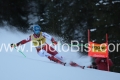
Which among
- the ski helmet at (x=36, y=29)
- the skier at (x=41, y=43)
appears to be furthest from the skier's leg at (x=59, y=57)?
the ski helmet at (x=36, y=29)

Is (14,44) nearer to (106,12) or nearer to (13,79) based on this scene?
(13,79)

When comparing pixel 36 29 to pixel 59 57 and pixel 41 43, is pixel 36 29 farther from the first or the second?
pixel 59 57

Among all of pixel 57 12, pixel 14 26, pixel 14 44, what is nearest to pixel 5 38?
pixel 14 44

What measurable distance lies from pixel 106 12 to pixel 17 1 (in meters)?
1.90

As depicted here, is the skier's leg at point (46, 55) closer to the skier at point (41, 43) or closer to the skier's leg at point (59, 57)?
the skier at point (41, 43)


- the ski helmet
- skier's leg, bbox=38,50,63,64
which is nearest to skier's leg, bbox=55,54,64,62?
skier's leg, bbox=38,50,63,64

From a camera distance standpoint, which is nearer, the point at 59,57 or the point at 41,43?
the point at 59,57

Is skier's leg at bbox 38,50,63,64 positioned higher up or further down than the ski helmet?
further down

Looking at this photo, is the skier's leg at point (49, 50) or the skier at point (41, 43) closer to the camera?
the skier at point (41, 43)

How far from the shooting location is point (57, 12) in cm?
462

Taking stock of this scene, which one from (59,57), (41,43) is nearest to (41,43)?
(41,43)

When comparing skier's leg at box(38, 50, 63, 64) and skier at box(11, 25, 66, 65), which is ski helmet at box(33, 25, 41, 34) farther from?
skier's leg at box(38, 50, 63, 64)

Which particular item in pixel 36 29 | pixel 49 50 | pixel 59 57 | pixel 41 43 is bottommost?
pixel 59 57

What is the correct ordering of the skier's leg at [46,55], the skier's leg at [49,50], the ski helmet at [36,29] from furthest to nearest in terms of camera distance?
the skier's leg at [49,50] → the ski helmet at [36,29] → the skier's leg at [46,55]
